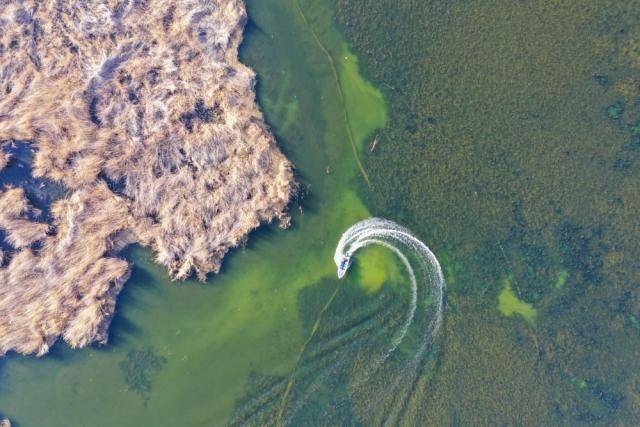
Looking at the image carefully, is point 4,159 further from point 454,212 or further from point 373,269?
point 454,212

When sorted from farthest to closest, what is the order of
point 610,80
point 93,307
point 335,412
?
1. point 610,80
2. point 335,412
3. point 93,307

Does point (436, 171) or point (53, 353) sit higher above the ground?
point (436, 171)

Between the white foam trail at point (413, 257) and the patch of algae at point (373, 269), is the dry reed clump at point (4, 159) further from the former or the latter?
the patch of algae at point (373, 269)

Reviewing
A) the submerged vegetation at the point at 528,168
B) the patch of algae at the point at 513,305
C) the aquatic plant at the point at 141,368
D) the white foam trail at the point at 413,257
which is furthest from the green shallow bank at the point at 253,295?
the patch of algae at the point at 513,305

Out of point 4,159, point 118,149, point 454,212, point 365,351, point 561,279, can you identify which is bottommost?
point 365,351

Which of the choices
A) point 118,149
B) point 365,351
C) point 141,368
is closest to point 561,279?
point 365,351

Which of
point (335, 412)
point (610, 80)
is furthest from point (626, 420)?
point (610, 80)

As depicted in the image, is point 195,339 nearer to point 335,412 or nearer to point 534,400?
point 335,412
